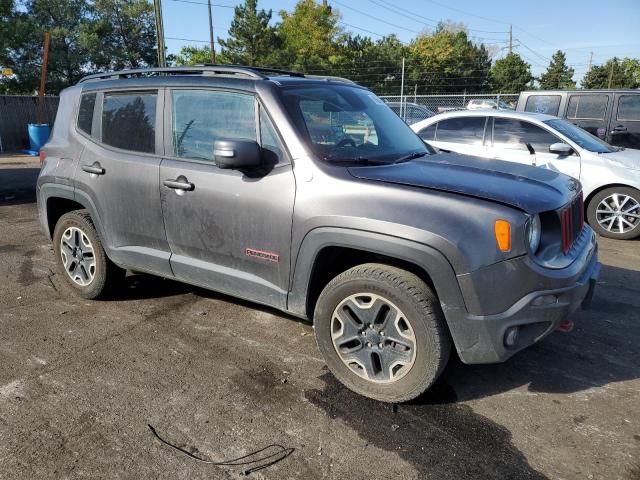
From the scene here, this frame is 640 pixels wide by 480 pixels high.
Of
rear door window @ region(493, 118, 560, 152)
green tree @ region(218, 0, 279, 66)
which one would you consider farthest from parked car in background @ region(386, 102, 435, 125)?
green tree @ region(218, 0, 279, 66)

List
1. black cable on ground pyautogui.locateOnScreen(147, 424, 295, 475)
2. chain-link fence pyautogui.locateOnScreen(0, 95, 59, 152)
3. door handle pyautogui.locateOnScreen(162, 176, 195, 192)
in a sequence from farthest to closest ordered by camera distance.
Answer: chain-link fence pyautogui.locateOnScreen(0, 95, 59, 152)
door handle pyautogui.locateOnScreen(162, 176, 195, 192)
black cable on ground pyautogui.locateOnScreen(147, 424, 295, 475)

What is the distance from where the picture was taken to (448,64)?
57719 mm

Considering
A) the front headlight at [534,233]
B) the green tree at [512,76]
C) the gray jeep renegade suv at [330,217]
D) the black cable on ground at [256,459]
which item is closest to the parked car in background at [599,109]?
the gray jeep renegade suv at [330,217]

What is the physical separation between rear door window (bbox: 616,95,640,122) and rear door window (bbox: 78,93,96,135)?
921 centimetres

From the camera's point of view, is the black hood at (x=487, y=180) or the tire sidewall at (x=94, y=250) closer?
the black hood at (x=487, y=180)

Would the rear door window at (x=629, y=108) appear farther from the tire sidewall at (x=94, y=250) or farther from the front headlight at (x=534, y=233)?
the tire sidewall at (x=94, y=250)

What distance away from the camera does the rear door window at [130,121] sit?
149 inches

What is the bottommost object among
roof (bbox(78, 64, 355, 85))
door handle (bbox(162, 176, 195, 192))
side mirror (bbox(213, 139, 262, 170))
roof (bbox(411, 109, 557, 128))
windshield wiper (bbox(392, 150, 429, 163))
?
door handle (bbox(162, 176, 195, 192))

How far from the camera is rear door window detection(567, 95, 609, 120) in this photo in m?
9.37

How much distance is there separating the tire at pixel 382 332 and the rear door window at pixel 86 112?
269cm

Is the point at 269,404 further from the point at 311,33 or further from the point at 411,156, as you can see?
the point at 311,33

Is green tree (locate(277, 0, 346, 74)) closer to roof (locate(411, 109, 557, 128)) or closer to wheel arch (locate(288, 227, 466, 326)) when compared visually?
roof (locate(411, 109, 557, 128))

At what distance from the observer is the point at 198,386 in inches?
123

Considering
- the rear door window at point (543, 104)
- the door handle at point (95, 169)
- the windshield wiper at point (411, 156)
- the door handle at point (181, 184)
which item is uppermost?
the rear door window at point (543, 104)
